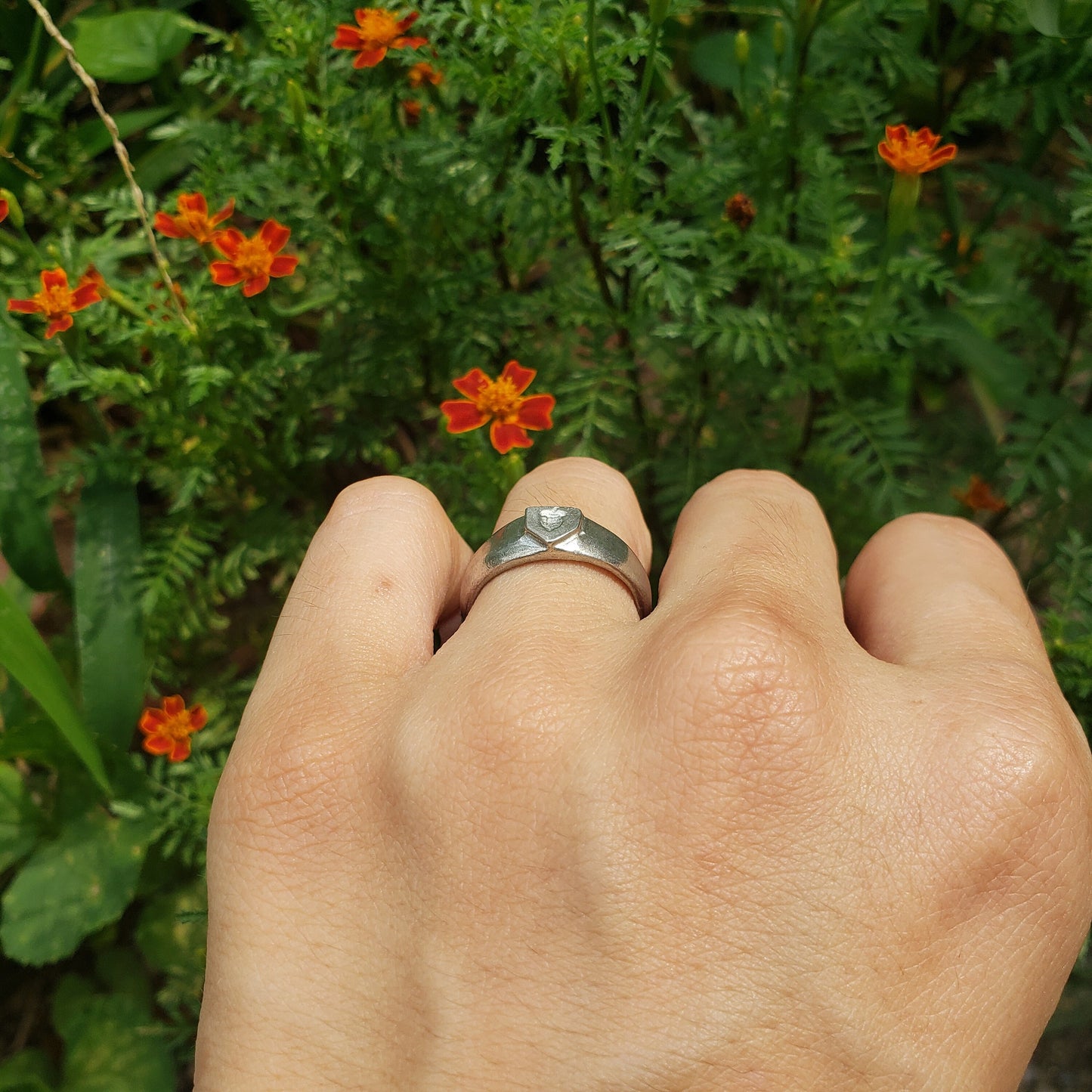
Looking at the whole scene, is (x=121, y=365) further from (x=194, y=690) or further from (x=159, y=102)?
(x=159, y=102)

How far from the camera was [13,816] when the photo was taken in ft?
7.41

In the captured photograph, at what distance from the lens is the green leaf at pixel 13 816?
7.36 ft

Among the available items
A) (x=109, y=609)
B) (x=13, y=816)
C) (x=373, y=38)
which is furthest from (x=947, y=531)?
(x=13, y=816)

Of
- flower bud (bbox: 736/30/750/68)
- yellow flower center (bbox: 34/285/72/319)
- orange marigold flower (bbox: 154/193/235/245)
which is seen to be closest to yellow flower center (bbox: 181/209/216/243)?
orange marigold flower (bbox: 154/193/235/245)

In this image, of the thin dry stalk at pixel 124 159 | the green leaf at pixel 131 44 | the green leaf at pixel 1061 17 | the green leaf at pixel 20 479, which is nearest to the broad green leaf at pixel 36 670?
the green leaf at pixel 20 479

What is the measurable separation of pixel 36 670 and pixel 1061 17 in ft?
7.04

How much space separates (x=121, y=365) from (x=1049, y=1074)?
264 cm

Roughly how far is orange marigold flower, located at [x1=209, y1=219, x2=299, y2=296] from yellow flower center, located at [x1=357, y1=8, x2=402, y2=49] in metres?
0.36

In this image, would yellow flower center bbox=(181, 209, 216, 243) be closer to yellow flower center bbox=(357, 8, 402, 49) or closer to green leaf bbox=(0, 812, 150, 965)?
yellow flower center bbox=(357, 8, 402, 49)

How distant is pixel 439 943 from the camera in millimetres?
1065

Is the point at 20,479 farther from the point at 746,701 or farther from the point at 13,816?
the point at 746,701

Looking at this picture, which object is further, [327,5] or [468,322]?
[468,322]

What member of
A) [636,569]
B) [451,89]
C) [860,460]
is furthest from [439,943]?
[451,89]

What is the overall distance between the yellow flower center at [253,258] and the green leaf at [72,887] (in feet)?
4.21
